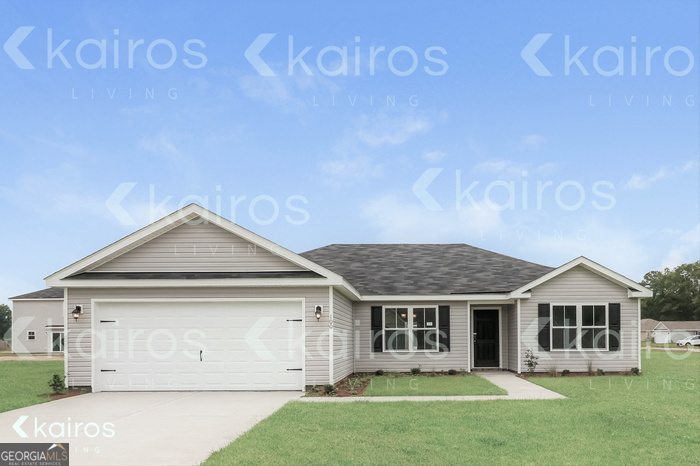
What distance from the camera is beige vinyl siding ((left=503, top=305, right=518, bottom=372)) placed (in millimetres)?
17953

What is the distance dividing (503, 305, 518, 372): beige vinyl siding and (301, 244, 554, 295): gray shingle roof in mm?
837

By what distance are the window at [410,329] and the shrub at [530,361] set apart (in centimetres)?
281

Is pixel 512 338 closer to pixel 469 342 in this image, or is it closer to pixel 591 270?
pixel 469 342

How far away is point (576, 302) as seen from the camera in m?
17.6

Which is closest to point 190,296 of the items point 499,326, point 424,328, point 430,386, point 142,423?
point 142,423

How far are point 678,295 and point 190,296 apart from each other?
3564 inches

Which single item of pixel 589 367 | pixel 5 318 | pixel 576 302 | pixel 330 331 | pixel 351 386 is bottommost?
pixel 5 318

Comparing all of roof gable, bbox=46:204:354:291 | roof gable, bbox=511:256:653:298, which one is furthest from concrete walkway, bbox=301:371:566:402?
roof gable, bbox=511:256:653:298

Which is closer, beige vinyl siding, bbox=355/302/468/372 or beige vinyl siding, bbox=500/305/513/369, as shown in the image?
beige vinyl siding, bbox=355/302/468/372

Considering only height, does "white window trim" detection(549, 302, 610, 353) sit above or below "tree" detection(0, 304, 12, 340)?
above

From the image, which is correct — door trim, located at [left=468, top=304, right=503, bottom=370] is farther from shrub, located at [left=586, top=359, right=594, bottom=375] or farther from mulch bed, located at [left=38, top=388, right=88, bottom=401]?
mulch bed, located at [left=38, top=388, right=88, bottom=401]

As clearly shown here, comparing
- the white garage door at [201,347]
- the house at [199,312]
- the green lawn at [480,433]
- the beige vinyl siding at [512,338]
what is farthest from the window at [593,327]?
the white garage door at [201,347]

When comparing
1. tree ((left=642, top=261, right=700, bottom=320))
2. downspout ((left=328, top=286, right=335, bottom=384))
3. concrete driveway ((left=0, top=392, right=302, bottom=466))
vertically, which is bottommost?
tree ((left=642, top=261, right=700, bottom=320))

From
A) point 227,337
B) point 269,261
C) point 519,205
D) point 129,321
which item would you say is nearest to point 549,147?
point 519,205
